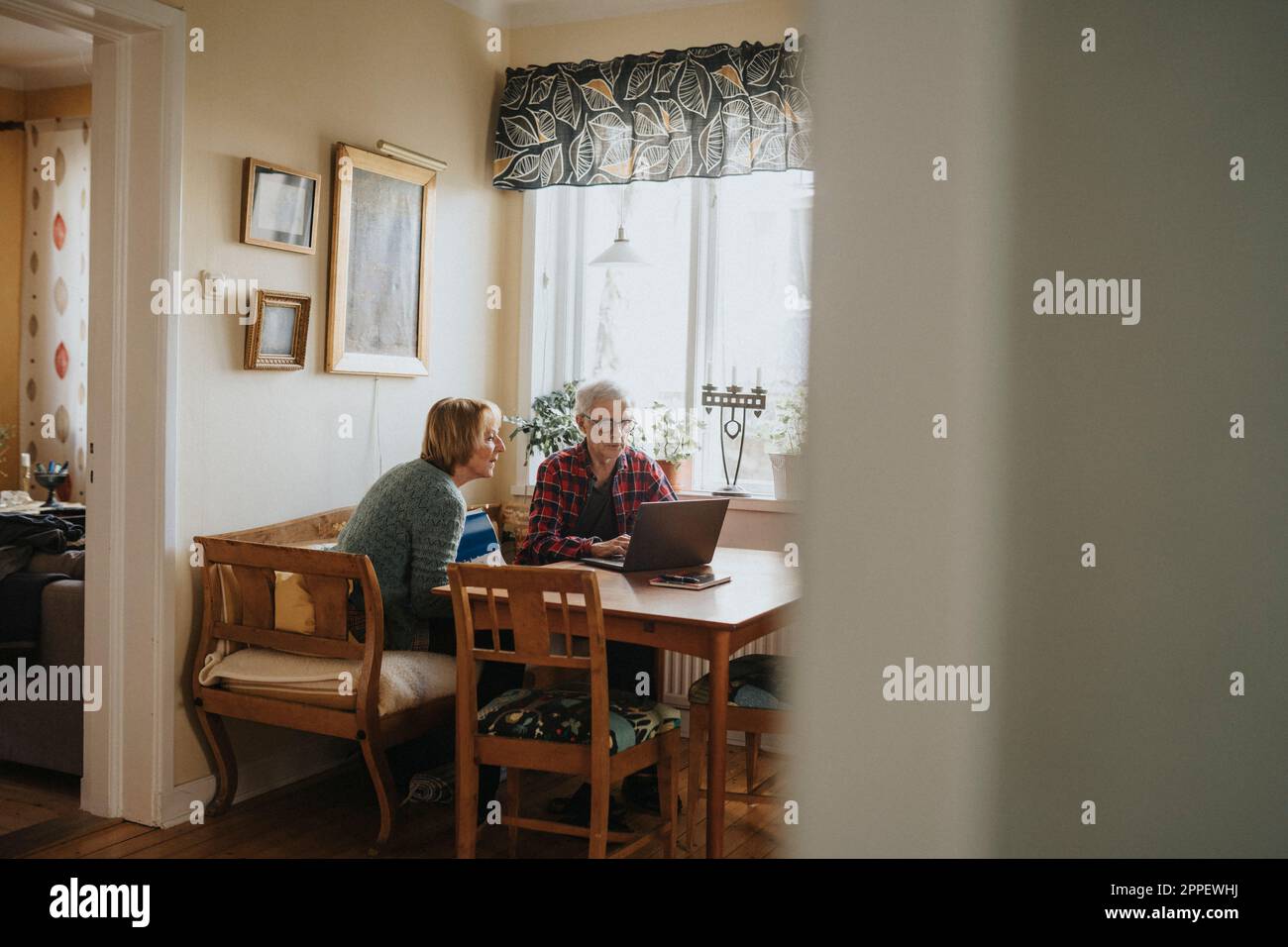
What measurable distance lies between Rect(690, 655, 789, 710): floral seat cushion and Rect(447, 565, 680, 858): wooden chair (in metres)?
0.16

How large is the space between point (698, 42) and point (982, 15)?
385 cm

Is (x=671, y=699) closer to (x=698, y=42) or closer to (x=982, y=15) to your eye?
(x=698, y=42)

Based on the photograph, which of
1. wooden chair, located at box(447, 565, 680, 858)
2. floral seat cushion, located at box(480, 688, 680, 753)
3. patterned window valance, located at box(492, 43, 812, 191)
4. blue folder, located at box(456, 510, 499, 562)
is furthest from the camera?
patterned window valance, located at box(492, 43, 812, 191)

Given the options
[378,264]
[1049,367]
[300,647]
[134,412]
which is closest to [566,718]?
[300,647]

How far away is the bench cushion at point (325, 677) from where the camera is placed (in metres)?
2.84

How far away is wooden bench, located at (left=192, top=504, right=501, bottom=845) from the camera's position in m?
2.76

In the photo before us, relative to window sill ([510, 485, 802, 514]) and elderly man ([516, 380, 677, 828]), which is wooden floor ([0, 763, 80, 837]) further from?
window sill ([510, 485, 802, 514])

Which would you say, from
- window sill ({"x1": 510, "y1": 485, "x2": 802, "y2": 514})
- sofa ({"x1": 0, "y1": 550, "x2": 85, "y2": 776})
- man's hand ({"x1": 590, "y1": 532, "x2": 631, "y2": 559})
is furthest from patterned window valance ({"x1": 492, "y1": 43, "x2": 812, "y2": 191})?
sofa ({"x1": 0, "y1": 550, "x2": 85, "y2": 776})

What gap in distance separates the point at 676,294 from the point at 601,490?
115cm

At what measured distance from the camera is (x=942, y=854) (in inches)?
21.1

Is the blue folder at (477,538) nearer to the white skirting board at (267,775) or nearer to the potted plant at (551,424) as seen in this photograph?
the potted plant at (551,424)

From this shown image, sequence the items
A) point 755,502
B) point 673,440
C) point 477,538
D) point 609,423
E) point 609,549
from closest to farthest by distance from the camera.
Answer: point 609,549, point 609,423, point 477,538, point 755,502, point 673,440

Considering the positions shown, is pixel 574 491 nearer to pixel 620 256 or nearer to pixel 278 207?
pixel 620 256

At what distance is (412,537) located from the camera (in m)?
2.95
